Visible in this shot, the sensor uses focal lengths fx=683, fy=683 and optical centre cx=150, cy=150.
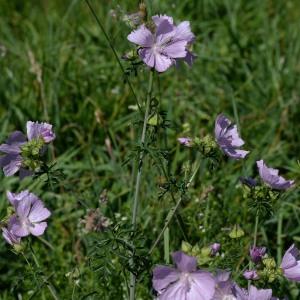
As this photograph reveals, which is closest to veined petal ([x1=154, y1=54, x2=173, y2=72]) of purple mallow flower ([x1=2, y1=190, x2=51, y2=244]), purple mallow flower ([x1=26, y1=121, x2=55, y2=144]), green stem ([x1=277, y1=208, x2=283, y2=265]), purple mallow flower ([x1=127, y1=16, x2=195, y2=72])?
purple mallow flower ([x1=127, y1=16, x2=195, y2=72])

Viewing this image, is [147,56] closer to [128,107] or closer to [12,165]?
[12,165]

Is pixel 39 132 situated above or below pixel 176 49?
below

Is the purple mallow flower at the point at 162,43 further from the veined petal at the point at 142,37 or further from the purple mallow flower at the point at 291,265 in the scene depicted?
the purple mallow flower at the point at 291,265

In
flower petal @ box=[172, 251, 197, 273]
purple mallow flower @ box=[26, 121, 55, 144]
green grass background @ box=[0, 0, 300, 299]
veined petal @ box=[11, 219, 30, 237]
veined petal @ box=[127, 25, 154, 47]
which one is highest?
veined petal @ box=[127, 25, 154, 47]

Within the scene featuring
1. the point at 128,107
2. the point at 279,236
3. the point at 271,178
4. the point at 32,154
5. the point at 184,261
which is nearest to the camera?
the point at 184,261

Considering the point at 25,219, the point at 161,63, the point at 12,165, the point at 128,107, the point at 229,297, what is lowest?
the point at 128,107

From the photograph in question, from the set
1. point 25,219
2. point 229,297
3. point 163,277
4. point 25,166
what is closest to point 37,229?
point 25,219

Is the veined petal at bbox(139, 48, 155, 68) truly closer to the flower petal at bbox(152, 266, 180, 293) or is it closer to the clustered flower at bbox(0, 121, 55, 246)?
the clustered flower at bbox(0, 121, 55, 246)

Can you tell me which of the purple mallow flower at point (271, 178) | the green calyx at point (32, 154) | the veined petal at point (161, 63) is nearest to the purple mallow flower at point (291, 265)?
the purple mallow flower at point (271, 178)
